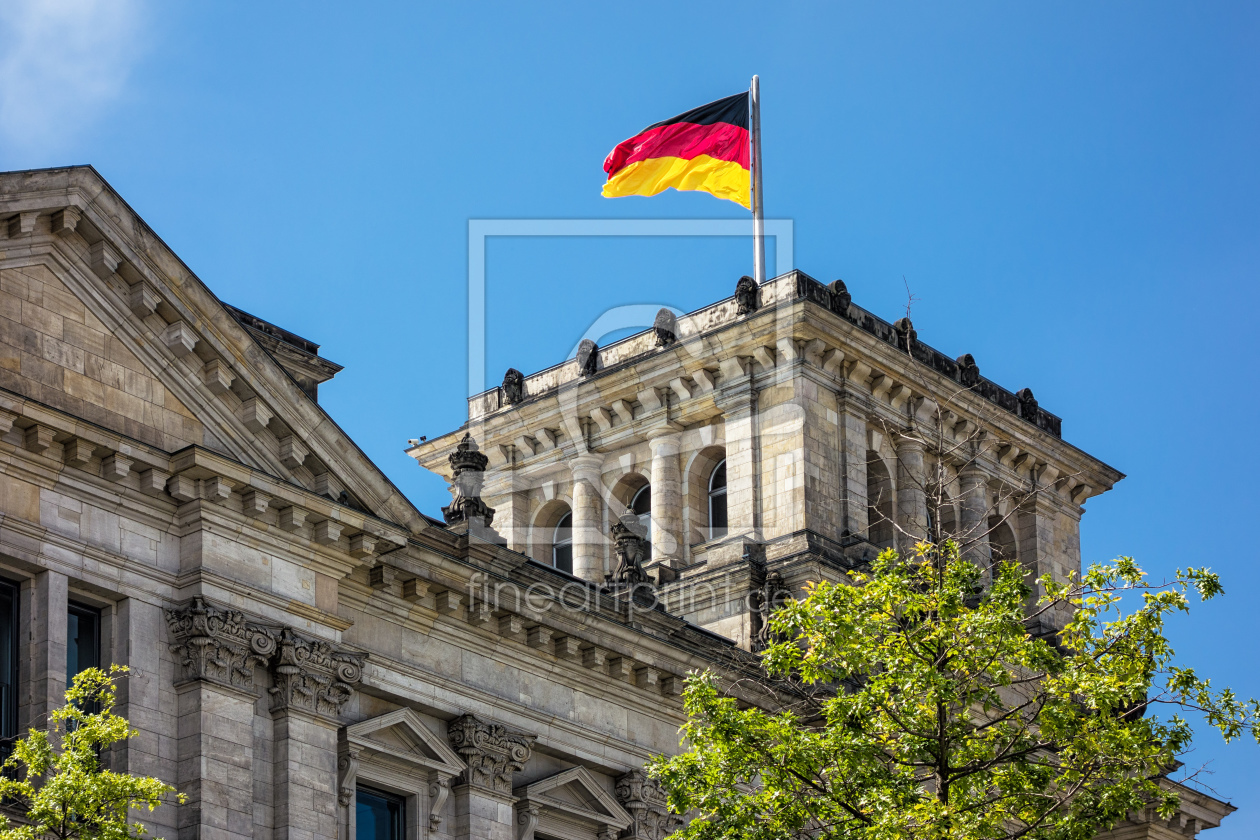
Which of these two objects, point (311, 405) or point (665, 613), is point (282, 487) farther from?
point (665, 613)

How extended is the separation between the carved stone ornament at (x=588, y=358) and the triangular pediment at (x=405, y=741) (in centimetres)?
2060

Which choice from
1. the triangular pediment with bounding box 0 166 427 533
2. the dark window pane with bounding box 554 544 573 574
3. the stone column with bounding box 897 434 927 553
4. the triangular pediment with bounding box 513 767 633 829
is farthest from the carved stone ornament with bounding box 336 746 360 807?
the dark window pane with bounding box 554 544 573 574

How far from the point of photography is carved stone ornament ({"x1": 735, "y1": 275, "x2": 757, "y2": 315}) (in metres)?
53.8

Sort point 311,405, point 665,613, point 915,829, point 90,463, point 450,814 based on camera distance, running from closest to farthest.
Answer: point 915,829 < point 90,463 < point 311,405 < point 450,814 < point 665,613

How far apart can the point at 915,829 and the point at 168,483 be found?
11103mm

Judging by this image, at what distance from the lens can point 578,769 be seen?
130 feet

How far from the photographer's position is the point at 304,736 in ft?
111

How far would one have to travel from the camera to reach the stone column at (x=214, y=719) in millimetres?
31688

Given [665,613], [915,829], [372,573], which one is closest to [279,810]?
[372,573]

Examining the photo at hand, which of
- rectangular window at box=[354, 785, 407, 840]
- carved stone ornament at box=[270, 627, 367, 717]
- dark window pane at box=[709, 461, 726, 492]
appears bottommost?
rectangular window at box=[354, 785, 407, 840]

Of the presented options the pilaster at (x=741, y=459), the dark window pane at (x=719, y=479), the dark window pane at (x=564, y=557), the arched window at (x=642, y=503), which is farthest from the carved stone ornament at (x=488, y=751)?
the dark window pane at (x=564, y=557)

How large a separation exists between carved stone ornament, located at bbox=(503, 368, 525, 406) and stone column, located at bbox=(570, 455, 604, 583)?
2.75 meters

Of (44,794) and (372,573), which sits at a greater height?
(372,573)

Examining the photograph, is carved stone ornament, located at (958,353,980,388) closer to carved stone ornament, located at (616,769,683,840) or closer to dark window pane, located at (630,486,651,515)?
dark window pane, located at (630,486,651,515)
